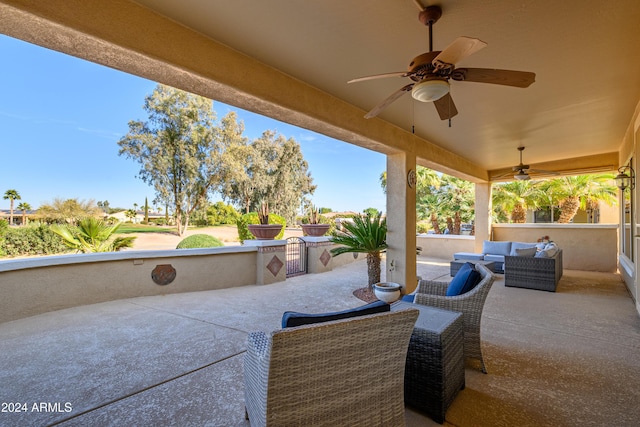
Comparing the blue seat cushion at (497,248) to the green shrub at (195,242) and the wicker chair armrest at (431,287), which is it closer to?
the wicker chair armrest at (431,287)

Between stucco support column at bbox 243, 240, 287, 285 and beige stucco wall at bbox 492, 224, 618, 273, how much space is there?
7.29 metres

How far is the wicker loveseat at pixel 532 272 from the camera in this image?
16.6 feet

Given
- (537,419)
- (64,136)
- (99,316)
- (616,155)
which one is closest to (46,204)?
(64,136)

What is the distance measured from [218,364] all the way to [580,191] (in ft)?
37.7

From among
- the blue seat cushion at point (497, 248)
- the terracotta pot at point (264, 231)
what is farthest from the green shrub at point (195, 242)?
the blue seat cushion at point (497, 248)

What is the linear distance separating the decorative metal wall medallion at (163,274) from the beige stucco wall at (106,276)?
0.18 feet

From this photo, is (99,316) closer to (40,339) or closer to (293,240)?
(40,339)

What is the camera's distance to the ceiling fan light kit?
212cm

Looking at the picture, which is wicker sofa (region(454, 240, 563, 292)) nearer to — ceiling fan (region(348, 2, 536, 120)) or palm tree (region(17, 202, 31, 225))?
ceiling fan (region(348, 2, 536, 120))

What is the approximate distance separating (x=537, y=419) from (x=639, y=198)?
4109 mm

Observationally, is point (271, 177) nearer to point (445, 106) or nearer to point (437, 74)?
point (445, 106)

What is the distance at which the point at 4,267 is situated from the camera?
11.7ft

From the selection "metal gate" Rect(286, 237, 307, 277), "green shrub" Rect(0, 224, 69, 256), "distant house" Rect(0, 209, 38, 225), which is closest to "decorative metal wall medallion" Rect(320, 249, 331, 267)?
"metal gate" Rect(286, 237, 307, 277)

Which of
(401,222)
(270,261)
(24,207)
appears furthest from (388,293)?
(24,207)
